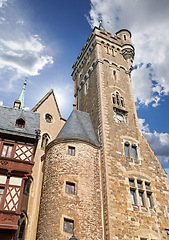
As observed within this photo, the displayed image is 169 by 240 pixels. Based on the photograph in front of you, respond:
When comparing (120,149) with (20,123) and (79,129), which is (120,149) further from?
(20,123)

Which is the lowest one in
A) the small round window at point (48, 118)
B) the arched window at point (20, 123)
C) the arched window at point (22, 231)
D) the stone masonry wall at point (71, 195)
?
the arched window at point (22, 231)

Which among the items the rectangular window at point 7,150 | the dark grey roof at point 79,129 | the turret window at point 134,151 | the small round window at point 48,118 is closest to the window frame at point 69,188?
the dark grey roof at point 79,129

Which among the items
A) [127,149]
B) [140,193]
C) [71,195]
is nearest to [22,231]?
[71,195]

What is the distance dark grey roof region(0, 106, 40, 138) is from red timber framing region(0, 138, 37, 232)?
0.57 m

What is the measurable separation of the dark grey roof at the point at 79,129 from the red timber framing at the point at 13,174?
3.37m

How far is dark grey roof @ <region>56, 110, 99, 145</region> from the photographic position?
18.8 m

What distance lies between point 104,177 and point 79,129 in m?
4.71

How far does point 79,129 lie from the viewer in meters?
20.0

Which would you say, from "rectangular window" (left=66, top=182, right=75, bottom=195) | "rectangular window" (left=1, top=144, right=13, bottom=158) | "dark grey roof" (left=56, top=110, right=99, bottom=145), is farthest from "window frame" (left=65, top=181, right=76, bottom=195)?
"rectangular window" (left=1, top=144, right=13, bottom=158)

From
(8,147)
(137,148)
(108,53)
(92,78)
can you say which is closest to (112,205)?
(137,148)

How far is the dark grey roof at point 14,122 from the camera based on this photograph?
16188 mm

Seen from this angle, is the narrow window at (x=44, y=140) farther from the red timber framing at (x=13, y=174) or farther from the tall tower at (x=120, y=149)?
the red timber framing at (x=13, y=174)

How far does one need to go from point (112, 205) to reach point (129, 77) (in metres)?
15.7

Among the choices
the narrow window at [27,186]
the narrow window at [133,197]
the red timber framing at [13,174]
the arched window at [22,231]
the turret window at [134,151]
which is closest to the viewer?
the red timber framing at [13,174]
